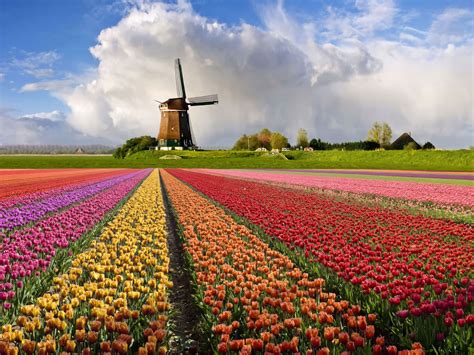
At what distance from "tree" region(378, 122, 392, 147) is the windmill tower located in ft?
172

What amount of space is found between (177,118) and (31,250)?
248ft

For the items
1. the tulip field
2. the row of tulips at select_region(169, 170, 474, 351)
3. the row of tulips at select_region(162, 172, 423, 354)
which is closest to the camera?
the row of tulips at select_region(162, 172, 423, 354)

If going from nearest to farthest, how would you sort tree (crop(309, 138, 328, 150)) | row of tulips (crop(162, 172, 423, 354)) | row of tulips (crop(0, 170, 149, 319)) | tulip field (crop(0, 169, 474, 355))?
1. row of tulips (crop(162, 172, 423, 354))
2. tulip field (crop(0, 169, 474, 355))
3. row of tulips (crop(0, 170, 149, 319))
4. tree (crop(309, 138, 328, 150))

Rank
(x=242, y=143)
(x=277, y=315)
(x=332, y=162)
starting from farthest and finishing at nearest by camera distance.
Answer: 1. (x=242, y=143)
2. (x=332, y=162)
3. (x=277, y=315)

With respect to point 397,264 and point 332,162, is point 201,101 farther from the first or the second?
point 397,264

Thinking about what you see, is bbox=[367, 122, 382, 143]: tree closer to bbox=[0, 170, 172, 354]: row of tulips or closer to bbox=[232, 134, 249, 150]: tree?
bbox=[232, 134, 249, 150]: tree

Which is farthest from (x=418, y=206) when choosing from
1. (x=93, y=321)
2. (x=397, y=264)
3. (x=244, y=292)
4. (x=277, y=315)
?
(x=93, y=321)

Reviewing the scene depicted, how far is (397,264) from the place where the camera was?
592cm

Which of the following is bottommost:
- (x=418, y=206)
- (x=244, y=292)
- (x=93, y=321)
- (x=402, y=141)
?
Answer: (x=418, y=206)

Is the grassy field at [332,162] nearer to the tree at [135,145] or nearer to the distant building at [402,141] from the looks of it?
the tree at [135,145]

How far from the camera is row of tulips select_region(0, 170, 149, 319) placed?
523cm

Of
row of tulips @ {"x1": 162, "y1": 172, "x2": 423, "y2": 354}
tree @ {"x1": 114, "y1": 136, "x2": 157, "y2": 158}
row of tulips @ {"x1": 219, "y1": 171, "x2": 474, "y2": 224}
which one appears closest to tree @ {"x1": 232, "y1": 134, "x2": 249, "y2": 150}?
tree @ {"x1": 114, "y1": 136, "x2": 157, "y2": 158}

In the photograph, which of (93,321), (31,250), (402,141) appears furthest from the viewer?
(402,141)

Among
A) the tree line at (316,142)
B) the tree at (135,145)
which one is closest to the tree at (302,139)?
the tree line at (316,142)
